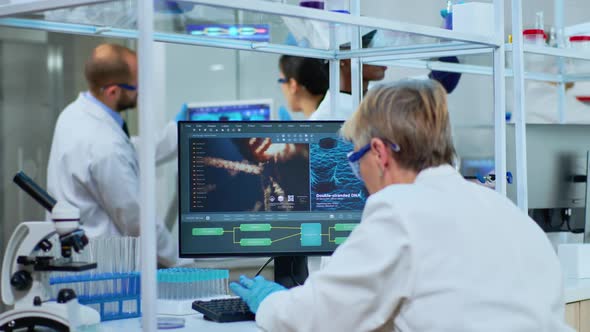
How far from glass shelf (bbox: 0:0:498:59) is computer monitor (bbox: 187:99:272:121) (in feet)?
4.04

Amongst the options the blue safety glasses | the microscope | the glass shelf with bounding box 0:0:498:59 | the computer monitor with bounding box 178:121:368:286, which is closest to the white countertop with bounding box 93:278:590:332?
the microscope

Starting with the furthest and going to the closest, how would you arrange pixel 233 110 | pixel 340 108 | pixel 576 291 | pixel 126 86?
1. pixel 233 110
2. pixel 126 86
3. pixel 340 108
4. pixel 576 291

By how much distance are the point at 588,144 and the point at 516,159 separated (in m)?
0.66

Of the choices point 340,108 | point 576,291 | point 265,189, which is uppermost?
point 340,108

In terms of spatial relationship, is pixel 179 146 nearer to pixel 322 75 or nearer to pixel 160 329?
pixel 160 329

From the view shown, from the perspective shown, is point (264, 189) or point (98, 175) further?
point (98, 175)

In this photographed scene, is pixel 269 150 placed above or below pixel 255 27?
below

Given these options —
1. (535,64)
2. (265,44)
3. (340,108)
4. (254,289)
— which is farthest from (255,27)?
(535,64)

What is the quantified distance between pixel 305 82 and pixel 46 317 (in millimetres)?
1627

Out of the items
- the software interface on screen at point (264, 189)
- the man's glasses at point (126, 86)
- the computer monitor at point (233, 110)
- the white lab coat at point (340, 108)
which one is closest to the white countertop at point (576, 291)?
the software interface on screen at point (264, 189)

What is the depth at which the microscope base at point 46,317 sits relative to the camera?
1.75 meters

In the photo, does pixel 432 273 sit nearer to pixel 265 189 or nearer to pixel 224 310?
pixel 224 310

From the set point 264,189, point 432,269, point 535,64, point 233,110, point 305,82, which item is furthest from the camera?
point 233,110

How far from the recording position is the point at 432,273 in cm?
151
